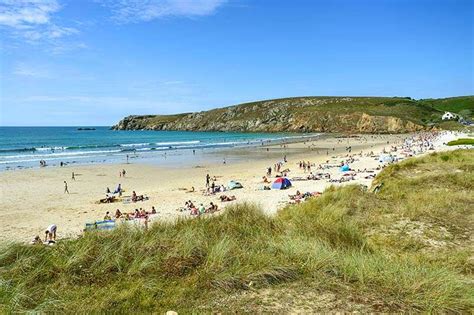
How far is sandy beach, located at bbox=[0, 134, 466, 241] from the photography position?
18.9 m

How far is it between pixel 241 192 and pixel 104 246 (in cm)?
1953

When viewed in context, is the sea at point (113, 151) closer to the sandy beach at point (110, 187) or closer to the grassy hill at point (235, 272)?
the sandy beach at point (110, 187)

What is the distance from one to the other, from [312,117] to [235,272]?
5064 inches

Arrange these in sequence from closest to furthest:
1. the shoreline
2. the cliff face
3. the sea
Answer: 1. the shoreline
2. the sea
3. the cliff face

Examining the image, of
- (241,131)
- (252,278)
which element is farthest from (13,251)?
(241,131)

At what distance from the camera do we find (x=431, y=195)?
11.3 meters

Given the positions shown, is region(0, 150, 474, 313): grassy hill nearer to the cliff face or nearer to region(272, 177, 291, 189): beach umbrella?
region(272, 177, 291, 189): beach umbrella

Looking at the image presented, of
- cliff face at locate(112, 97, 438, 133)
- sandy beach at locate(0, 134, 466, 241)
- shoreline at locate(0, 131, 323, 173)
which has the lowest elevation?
sandy beach at locate(0, 134, 466, 241)

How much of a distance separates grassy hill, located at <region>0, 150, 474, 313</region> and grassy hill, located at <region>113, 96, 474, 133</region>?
4210 inches

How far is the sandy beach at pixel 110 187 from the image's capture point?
18891mm

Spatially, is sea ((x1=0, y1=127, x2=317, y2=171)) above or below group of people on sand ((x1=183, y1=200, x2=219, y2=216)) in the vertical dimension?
above

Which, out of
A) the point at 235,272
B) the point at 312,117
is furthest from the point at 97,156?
the point at 312,117

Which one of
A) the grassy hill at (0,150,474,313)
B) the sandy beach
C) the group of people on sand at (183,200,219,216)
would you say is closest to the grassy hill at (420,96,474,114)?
the sandy beach

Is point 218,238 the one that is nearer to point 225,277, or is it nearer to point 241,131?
point 225,277
